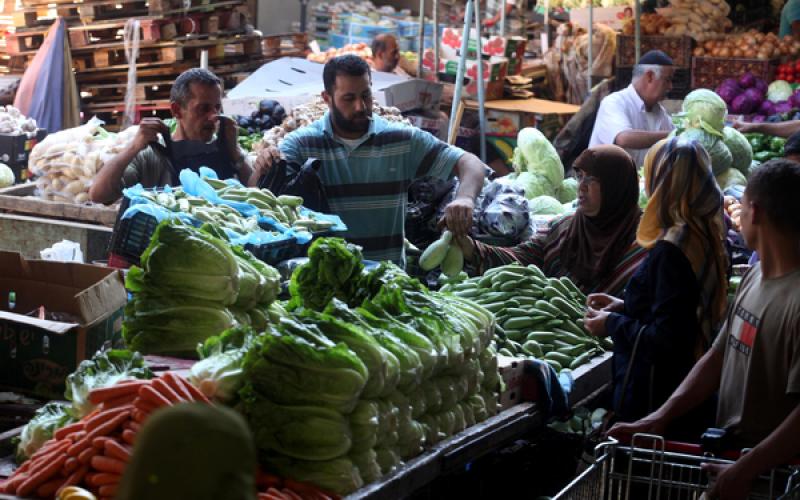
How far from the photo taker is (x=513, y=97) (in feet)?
40.3

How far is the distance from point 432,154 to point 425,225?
1106 mm

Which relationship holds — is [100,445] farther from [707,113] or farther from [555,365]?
[707,113]

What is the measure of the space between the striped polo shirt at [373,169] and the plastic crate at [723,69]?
6.89 meters

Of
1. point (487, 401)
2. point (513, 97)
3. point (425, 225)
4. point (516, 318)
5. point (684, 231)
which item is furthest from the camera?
point (513, 97)

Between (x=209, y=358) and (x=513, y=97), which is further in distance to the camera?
(x=513, y=97)

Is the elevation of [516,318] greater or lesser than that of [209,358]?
lesser

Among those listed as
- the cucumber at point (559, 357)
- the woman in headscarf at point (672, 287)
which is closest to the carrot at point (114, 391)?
the woman in headscarf at point (672, 287)

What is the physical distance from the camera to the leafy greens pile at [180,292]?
3617 mm

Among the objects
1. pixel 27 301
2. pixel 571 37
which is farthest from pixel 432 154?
pixel 571 37

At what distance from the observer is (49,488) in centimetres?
281

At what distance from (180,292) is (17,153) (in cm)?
602

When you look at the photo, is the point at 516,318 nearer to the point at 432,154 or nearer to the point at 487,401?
the point at 432,154

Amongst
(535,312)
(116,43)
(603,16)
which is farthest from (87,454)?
(603,16)

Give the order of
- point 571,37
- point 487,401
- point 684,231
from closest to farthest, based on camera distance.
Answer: point 487,401 < point 684,231 < point 571,37
